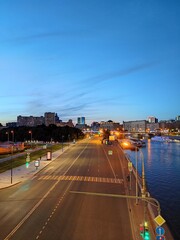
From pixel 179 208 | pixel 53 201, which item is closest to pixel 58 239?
pixel 53 201

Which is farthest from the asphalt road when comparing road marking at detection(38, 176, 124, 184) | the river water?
the river water

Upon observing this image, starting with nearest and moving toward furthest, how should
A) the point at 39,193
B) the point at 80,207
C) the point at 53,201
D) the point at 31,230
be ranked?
the point at 31,230 < the point at 80,207 < the point at 53,201 < the point at 39,193

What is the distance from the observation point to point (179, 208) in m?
40.2

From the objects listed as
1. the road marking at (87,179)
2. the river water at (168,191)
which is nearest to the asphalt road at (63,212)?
the road marking at (87,179)

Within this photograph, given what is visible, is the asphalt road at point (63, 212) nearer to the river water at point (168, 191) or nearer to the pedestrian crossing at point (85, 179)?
the pedestrian crossing at point (85, 179)

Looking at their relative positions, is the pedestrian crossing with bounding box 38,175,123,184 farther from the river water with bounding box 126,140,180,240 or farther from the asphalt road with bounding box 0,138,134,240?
the river water with bounding box 126,140,180,240

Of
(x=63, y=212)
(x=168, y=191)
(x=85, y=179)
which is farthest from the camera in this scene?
(x=85, y=179)

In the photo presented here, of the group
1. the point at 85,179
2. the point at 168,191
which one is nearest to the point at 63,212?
the point at 85,179

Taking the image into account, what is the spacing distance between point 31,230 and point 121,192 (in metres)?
18.9

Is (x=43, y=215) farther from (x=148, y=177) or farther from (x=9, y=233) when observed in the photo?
(x=148, y=177)

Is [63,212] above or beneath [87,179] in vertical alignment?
above

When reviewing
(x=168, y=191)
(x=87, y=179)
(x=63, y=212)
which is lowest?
(x=168, y=191)

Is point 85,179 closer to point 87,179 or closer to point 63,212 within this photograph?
point 87,179

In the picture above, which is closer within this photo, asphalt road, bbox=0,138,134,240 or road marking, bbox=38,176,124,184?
asphalt road, bbox=0,138,134,240
